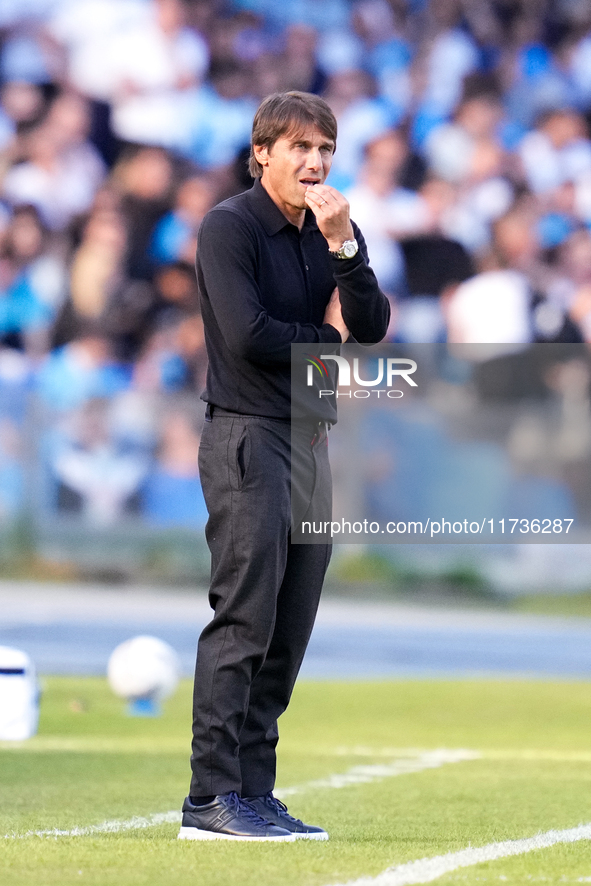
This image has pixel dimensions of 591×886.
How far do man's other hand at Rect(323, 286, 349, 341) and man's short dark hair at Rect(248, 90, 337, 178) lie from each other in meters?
0.37

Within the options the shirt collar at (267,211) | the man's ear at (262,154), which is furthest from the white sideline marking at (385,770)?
the man's ear at (262,154)

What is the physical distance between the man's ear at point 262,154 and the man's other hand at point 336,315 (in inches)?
13.7

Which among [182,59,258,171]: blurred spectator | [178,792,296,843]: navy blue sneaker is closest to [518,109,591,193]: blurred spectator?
[182,59,258,171]: blurred spectator

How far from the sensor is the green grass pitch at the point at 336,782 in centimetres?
287

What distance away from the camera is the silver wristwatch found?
3.11 m

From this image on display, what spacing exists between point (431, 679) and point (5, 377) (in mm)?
5134

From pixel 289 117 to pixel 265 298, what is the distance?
0.42m

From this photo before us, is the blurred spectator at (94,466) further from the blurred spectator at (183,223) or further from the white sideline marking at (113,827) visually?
the white sideline marking at (113,827)

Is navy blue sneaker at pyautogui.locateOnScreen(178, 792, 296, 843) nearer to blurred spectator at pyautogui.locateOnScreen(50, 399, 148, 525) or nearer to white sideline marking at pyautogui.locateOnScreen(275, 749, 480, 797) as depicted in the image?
white sideline marking at pyautogui.locateOnScreen(275, 749, 480, 797)

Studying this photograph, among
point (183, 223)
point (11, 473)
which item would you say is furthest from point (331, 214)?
point (183, 223)

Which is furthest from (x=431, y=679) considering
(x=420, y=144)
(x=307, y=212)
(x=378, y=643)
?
(x=420, y=144)

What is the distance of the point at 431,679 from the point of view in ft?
25.8

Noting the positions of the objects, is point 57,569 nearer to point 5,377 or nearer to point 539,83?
point 5,377

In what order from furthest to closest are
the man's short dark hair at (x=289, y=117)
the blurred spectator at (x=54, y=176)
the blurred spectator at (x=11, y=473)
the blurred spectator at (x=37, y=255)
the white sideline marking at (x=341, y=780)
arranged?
the blurred spectator at (x=54, y=176)
the blurred spectator at (x=37, y=255)
the blurred spectator at (x=11, y=473)
the white sideline marking at (x=341, y=780)
the man's short dark hair at (x=289, y=117)
